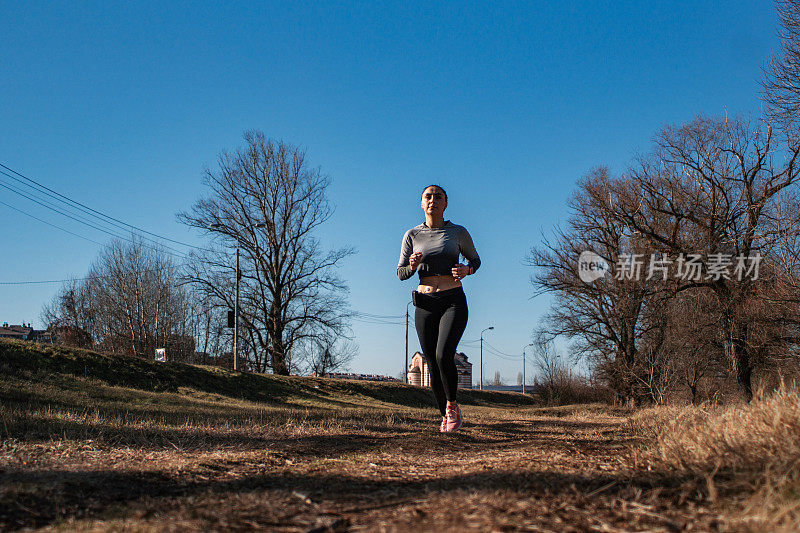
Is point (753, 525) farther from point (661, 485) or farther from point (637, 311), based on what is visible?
point (637, 311)

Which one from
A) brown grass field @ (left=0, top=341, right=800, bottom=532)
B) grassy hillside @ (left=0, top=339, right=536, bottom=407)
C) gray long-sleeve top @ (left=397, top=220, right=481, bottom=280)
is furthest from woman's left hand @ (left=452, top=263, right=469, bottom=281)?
grassy hillside @ (left=0, top=339, right=536, bottom=407)

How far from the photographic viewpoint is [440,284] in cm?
533

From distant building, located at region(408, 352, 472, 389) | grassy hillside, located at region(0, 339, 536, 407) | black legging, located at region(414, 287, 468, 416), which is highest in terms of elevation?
black legging, located at region(414, 287, 468, 416)

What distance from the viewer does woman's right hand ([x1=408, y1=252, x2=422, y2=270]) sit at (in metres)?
5.30

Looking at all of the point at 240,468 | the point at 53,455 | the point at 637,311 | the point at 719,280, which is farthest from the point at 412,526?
the point at 637,311

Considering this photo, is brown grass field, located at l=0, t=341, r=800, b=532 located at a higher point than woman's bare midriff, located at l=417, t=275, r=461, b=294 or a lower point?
lower

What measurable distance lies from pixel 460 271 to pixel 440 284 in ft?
0.80

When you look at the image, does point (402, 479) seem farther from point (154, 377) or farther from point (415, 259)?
point (154, 377)

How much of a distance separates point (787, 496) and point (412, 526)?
1227 mm

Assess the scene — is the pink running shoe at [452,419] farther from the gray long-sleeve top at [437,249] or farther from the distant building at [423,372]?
the distant building at [423,372]

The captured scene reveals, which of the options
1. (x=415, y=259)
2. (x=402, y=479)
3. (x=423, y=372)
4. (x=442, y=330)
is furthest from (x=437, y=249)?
(x=423, y=372)

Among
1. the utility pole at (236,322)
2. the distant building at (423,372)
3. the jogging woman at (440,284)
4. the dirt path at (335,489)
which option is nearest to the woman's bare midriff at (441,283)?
the jogging woman at (440,284)

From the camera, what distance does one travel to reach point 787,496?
1.85m

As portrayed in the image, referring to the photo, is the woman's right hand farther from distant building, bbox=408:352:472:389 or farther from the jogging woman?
distant building, bbox=408:352:472:389
